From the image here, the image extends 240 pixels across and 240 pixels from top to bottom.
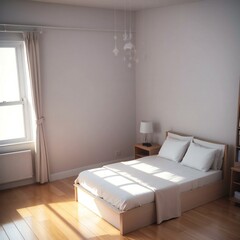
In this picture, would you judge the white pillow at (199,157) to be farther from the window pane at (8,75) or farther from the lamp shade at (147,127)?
the window pane at (8,75)

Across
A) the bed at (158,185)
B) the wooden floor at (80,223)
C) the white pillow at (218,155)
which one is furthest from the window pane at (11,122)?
the white pillow at (218,155)

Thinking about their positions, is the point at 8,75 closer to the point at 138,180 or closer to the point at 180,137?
the point at 138,180

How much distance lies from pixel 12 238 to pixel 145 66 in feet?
11.7

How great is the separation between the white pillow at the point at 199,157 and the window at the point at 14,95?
252 centimetres

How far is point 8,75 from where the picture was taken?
4828 mm

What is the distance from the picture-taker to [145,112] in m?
5.88

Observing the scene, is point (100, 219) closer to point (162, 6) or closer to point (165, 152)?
point (165, 152)

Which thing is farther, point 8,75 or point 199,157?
point 8,75

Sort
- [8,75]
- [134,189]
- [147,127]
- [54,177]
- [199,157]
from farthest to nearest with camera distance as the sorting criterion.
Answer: [147,127]
[54,177]
[8,75]
[199,157]
[134,189]

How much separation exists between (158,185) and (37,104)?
2283 millimetres

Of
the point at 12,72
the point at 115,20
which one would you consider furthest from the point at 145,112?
the point at 12,72

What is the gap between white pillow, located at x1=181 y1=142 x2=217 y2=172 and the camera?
14.3 ft

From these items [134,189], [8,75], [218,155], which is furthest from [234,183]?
[8,75]

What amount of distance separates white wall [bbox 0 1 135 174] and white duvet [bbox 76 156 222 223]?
1.10 metres
